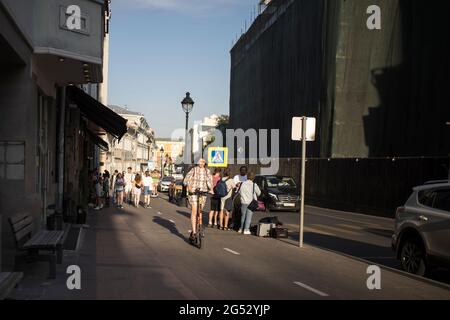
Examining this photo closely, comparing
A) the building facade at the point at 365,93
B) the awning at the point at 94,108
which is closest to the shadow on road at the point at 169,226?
the awning at the point at 94,108

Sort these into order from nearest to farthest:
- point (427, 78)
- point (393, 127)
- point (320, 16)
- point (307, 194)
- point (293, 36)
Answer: point (427, 78)
point (393, 127)
point (307, 194)
point (320, 16)
point (293, 36)

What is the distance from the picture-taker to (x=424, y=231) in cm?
1006

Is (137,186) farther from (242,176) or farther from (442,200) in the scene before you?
(442,200)

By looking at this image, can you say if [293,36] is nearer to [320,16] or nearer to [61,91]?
[320,16]

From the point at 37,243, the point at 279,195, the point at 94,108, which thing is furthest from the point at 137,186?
the point at 37,243

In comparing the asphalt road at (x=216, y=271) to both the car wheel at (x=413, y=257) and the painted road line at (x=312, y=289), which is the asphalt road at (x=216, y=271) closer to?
the painted road line at (x=312, y=289)

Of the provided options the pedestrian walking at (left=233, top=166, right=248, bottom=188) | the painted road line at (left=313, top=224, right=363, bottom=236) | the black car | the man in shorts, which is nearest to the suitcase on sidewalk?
the pedestrian walking at (left=233, top=166, right=248, bottom=188)

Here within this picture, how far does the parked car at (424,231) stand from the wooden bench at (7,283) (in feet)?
20.3

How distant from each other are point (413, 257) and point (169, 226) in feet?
30.5

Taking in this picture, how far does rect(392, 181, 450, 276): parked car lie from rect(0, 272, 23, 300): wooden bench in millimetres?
6195
